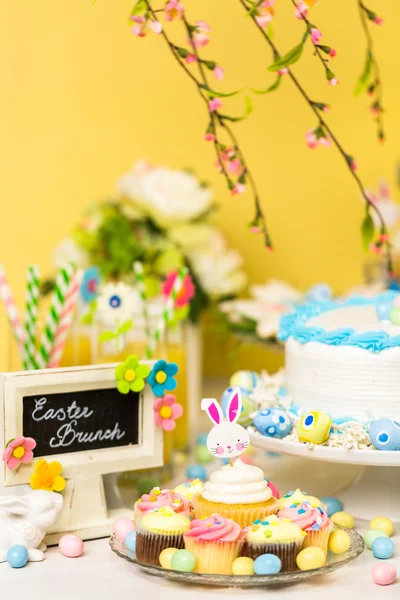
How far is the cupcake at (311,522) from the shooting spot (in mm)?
1024

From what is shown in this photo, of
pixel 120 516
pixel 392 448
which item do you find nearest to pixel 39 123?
pixel 120 516

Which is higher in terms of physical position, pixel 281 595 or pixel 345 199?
pixel 345 199

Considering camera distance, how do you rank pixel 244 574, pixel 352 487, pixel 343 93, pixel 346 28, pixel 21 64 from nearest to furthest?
pixel 244 574
pixel 352 487
pixel 346 28
pixel 21 64
pixel 343 93

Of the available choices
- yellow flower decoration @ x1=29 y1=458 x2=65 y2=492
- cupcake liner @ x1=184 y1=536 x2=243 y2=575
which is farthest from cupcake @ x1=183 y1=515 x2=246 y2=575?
yellow flower decoration @ x1=29 y1=458 x2=65 y2=492

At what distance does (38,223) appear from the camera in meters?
2.14

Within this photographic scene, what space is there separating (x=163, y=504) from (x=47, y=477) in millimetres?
171

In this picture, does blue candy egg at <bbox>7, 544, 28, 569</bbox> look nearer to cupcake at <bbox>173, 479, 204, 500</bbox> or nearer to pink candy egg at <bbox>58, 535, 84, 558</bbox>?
pink candy egg at <bbox>58, 535, 84, 558</bbox>


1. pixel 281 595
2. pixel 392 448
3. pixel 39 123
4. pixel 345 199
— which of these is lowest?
pixel 281 595

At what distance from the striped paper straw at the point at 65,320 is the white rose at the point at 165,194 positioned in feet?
1.66

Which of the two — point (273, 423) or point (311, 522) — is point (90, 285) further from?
point (311, 522)

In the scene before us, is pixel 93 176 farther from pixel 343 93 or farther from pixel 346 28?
pixel 346 28

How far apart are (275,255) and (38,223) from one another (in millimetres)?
606

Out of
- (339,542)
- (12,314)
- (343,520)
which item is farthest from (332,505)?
(12,314)

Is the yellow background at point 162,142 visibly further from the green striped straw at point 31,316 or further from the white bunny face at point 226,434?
the white bunny face at point 226,434
